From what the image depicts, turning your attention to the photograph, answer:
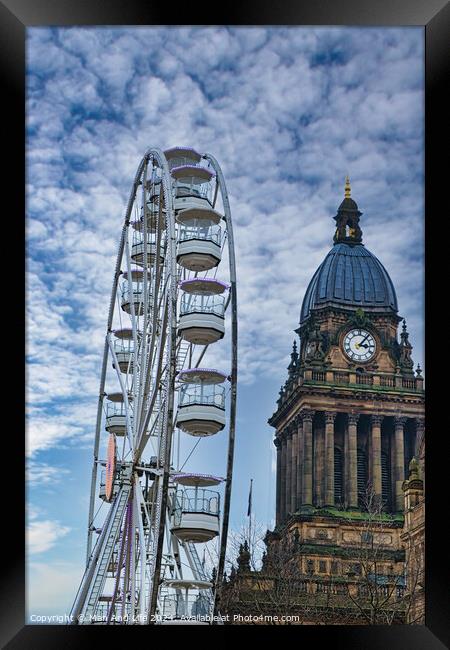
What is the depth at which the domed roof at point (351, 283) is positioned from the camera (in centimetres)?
6669

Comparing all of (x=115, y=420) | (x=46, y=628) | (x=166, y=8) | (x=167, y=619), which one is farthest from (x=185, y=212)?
(x=46, y=628)

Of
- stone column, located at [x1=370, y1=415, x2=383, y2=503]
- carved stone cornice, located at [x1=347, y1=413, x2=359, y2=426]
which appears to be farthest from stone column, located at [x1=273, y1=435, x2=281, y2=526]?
stone column, located at [x1=370, y1=415, x2=383, y2=503]

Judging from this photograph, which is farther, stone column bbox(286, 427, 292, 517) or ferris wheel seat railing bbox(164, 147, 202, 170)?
Result: stone column bbox(286, 427, 292, 517)

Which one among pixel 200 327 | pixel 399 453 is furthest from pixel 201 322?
pixel 399 453

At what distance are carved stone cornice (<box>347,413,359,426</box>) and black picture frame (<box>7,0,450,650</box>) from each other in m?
44.2

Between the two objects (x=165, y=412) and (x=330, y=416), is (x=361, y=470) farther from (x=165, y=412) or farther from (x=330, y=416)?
(x=165, y=412)

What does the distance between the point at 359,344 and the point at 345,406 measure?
3.93m

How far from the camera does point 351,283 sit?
70.8m

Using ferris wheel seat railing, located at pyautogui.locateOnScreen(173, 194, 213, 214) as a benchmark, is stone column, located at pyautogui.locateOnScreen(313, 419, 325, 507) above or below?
below

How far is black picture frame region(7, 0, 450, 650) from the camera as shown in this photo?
23359mm

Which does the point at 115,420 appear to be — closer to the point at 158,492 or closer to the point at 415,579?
the point at 158,492

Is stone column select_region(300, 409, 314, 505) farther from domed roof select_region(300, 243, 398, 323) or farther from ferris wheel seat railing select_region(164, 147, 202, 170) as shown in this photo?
ferris wheel seat railing select_region(164, 147, 202, 170)

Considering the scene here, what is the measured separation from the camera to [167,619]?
1246 inches
